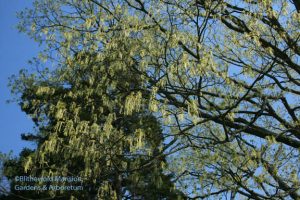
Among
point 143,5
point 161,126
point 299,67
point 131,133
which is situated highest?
point 143,5

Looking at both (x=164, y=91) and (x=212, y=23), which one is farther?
(x=212, y=23)

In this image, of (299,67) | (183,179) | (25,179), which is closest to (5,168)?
(25,179)

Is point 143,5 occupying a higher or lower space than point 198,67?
higher

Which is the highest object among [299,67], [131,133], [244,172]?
[299,67]

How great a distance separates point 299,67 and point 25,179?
838 cm

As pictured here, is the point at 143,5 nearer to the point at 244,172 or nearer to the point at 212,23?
the point at 212,23

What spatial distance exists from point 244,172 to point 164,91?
6.50 ft

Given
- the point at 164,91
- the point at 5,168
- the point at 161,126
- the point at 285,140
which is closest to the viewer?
the point at 164,91

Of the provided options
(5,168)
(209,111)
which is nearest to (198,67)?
(209,111)

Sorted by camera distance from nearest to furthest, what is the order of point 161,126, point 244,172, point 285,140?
point 244,172
point 161,126
point 285,140

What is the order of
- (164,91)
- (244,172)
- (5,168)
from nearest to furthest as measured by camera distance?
(244,172)
(164,91)
(5,168)

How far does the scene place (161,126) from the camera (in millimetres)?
8219

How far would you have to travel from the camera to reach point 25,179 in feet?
42.0

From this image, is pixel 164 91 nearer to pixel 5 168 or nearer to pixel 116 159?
pixel 116 159
